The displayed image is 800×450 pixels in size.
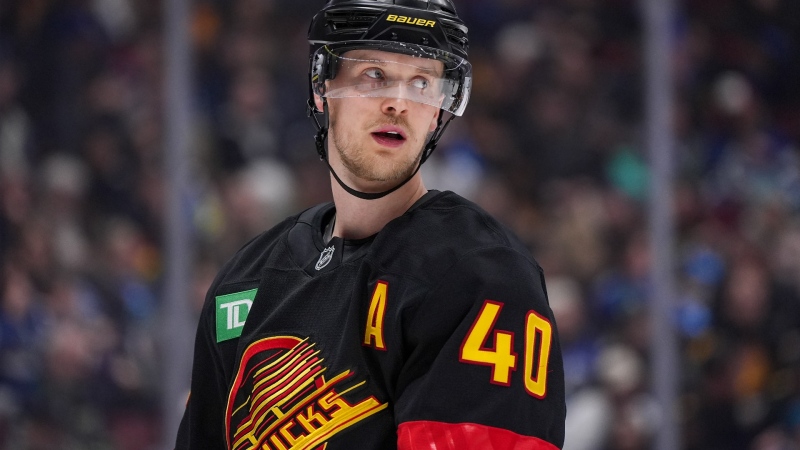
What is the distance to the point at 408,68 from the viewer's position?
163cm

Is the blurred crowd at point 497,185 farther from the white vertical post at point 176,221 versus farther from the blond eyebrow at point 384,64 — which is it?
the blond eyebrow at point 384,64

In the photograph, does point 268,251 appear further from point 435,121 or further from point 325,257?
point 435,121

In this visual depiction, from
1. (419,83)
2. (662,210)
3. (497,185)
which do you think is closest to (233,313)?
(419,83)

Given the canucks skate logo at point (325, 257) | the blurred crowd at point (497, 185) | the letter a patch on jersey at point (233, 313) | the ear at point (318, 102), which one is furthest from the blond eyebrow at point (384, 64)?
the blurred crowd at point (497, 185)

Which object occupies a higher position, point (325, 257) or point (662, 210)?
point (325, 257)

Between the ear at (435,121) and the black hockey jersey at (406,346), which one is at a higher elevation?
the ear at (435,121)

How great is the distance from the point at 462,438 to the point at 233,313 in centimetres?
52

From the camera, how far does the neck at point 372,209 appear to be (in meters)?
1.66

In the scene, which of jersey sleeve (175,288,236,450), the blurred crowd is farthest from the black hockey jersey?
the blurred crowd

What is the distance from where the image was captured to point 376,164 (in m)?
1.63

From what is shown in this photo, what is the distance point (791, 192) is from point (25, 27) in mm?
2802

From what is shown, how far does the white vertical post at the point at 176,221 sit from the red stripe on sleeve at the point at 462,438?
278cm

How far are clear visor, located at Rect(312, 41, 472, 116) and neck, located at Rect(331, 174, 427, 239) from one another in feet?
0.42

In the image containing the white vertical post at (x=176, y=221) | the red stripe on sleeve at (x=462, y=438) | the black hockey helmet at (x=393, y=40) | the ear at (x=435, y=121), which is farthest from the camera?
the white vertical post at (x=176, y=221)
